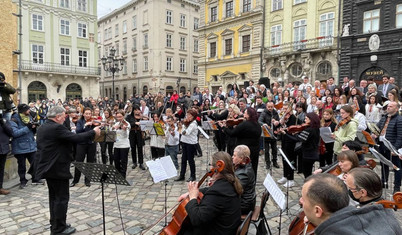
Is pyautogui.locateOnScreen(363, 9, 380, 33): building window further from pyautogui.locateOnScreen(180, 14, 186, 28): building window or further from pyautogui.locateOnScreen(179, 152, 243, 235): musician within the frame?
pyautogui.locateOnScreen(180, 14, 186, 28): building window

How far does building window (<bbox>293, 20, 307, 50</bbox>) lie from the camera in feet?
81.1

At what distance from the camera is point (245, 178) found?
3939 mm

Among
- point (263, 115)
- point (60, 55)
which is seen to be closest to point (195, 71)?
point (60, 55)

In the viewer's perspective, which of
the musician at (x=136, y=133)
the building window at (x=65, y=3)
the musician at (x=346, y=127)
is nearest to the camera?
the musician at (x=346, y=127)

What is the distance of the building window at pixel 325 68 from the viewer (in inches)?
917

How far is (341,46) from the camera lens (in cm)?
2162

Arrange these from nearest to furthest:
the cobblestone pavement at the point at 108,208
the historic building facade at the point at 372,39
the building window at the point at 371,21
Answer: the cobblestone pavement at the point at 108,208, the historic building facade at the point at 372,39, the building window at the point at 371,21

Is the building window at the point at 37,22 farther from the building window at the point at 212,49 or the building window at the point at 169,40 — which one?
the building window at the point at 212,49

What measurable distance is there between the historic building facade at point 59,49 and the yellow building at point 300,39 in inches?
925

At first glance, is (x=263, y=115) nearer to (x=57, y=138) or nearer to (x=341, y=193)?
(x=57, y=138)

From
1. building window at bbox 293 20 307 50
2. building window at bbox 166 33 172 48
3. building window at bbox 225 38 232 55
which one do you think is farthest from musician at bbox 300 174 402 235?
building window at bbox 166 33 172 48

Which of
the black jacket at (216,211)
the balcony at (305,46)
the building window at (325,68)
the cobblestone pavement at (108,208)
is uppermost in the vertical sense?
the balcony at (305,46)

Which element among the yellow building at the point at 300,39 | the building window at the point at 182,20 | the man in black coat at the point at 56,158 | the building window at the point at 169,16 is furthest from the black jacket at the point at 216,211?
the building window at the point at 182,20

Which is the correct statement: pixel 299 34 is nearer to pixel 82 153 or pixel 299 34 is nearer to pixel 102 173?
pixel 82 153
